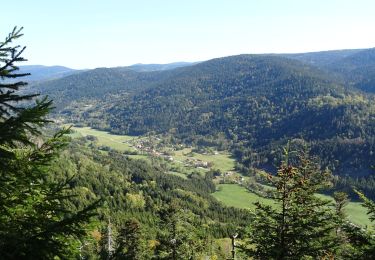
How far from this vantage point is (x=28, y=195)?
10641mm

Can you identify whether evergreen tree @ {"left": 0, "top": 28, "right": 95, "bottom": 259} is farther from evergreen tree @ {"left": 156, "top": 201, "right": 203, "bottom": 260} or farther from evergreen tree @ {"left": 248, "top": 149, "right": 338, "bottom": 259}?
evergreen tree @ {"left": 156, "top": 201, "right": 203, "bottom": 260}

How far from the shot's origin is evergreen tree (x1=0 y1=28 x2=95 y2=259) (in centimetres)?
900

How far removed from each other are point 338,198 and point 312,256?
1898 inches

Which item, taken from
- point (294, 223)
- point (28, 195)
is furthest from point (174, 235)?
point (28, 195)

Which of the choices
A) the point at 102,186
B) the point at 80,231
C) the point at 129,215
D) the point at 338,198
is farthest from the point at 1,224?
the point at 102,186

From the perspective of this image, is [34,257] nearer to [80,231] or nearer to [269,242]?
[80,231]

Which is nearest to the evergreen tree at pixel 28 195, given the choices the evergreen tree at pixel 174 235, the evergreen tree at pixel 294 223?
the evergreen tree at pixel 294 223

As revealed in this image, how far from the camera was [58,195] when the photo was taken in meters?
11.3

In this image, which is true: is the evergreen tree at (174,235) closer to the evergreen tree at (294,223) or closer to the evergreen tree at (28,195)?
the evergreen tree at (294,223)

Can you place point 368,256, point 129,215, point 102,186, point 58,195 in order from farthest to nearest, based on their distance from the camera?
point 102,186 < point 129,215 < point 368,256 < point 58,195

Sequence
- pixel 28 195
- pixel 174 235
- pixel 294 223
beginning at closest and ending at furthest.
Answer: pixel 28 195
pixel 294 223
pixel 174 235

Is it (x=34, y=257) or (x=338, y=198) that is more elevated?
(x=34, y=257)

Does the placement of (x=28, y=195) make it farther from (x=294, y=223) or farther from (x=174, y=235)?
(x=174, y=235)

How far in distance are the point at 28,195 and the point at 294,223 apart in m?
12.7
